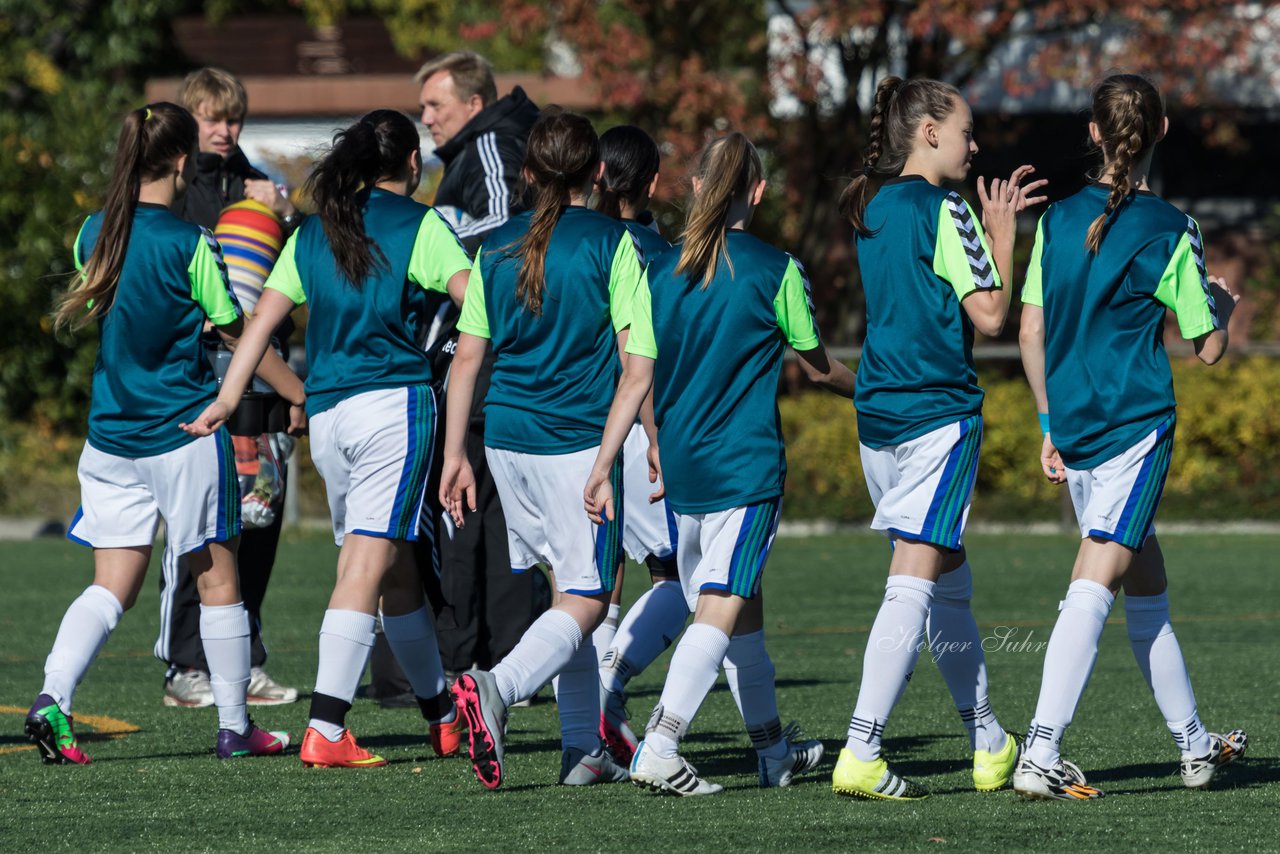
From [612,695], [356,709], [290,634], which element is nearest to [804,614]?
[290,634]

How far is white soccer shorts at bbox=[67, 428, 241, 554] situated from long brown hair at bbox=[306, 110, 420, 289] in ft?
2.40

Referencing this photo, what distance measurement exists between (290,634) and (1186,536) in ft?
24.0

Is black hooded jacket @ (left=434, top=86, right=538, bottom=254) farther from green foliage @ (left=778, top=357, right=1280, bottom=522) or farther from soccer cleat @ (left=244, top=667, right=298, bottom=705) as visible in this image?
green foliage @ (left=778, top=357, right=1280, bottom=522)

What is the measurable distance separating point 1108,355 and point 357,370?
2088mm

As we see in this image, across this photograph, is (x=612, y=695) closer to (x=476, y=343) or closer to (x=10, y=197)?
(x=476, y=343)

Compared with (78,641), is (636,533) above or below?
above

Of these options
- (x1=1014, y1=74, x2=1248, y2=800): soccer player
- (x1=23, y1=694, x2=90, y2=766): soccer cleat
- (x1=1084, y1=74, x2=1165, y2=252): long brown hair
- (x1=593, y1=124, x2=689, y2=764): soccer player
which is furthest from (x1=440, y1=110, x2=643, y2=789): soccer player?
(x1=23, y1=694, x2=90, y2=766): soccer cleat

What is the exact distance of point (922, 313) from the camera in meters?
4.99

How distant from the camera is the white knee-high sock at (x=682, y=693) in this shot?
5.00 m

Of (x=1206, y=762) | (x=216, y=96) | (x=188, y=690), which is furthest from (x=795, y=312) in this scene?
(x=188, y=690)

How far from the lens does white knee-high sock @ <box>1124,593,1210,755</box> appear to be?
17.0 feet

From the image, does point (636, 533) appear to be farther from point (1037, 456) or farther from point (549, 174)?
point (1037, 456)

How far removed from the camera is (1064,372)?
16.6ft

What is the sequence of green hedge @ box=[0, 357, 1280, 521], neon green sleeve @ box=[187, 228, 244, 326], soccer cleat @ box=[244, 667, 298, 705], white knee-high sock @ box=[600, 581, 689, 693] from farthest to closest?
green hedge @ box=[0, 357, 1280, 521], soccer cleat @ box=[244, 667, 298, 705], white knee-high sock @ box=[600, 581, 689, 693], neon green sleeve @ box=[187, 228, 244, 326]
